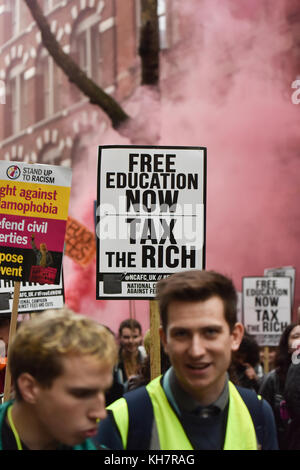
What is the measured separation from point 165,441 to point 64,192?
9.56 ft

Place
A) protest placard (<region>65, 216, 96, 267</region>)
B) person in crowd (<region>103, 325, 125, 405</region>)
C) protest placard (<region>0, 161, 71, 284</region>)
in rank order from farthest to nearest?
protest placard (<region>65, 216, 96, 267</region>) → person in crowd (<region>103, 325, 125, 405</region>) → protest placard (<region>0, 161, 71, 284</region>)

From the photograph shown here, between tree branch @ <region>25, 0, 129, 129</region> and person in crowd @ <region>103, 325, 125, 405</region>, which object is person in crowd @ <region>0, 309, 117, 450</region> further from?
tree branch @ <region>25, 0, 129, 129</region>

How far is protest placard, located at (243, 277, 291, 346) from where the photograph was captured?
9250 millimetres

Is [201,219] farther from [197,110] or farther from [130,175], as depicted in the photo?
[197,110]

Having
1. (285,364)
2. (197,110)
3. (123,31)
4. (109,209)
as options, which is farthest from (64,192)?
(123,31)

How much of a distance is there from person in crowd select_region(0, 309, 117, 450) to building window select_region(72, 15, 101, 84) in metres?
19.6

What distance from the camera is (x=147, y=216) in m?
4.45

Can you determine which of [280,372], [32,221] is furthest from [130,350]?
[32,221]

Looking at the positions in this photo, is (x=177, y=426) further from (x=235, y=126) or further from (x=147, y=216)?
(x=235, y=126)

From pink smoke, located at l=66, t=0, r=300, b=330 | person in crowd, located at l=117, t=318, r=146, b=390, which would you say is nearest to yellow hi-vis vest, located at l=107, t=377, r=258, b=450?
person in crowd, located at l=117, t=318, r=146, b=390

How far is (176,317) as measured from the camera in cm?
237

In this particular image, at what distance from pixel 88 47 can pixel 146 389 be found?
2029 centimetres
